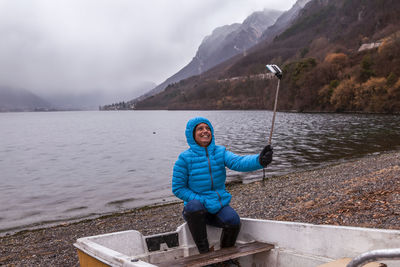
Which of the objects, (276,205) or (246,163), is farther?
(276,205)

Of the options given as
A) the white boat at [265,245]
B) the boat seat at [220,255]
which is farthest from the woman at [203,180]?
the white boat at [265,245]

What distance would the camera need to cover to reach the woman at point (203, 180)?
503 cm

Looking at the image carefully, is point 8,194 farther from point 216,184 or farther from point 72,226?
point 216,184

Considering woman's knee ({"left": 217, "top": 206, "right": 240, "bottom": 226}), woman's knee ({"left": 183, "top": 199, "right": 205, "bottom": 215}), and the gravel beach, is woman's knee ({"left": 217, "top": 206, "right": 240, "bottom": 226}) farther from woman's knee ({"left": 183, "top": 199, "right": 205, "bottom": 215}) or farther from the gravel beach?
the gravel beach

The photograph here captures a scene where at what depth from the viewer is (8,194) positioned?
19.3 meters

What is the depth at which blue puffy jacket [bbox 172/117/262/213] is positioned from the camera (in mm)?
5047

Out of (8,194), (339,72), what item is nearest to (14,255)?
(8,194)

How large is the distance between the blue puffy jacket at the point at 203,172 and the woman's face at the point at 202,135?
55 millimetres

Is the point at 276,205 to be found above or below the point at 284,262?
below

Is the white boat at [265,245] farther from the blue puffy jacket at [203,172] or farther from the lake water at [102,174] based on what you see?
the lake water at [102,174]

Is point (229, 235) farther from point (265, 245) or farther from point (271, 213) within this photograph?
point (271, 213)

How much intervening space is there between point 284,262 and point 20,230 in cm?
1115

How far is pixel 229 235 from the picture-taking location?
5.30 metres

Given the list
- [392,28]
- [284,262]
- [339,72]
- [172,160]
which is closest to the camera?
[284,262]
